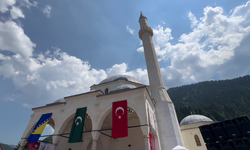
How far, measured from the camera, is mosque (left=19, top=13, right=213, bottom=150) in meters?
9.68

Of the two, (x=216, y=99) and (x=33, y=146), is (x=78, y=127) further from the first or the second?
(x=216, y=99)

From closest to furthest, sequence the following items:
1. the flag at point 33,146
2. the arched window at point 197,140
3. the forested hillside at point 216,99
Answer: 1. the flag at point 33,146
2. the arched window at point 197,140
3. the forested hillside at point 216,99

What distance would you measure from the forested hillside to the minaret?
23.5 meters

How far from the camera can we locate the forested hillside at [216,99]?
49194 millimetres

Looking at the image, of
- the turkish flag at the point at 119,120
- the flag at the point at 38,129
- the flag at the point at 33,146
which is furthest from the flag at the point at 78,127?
the flag at the point at 33,146

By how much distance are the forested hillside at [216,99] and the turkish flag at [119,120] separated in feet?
94.1

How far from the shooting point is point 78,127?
10047mm

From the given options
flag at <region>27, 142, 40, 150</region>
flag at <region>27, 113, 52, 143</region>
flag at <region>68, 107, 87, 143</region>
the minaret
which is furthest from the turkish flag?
flag at <region>27, 142, 40, 150</region>

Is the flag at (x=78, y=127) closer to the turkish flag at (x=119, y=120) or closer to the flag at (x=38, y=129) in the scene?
the turkish flag at (x=119, y=120)

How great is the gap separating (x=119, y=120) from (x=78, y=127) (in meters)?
3.34

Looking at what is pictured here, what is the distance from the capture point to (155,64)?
15320mm

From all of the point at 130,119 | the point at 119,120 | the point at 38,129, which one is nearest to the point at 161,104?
the point at 130,119

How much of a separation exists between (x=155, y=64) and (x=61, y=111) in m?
10.6

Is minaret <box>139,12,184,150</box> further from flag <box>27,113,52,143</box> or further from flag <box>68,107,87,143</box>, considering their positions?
flag <box>27,113,52,143</box>
